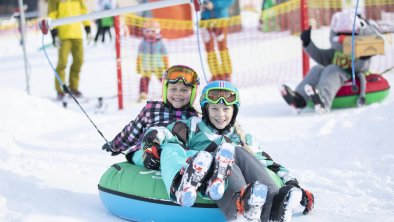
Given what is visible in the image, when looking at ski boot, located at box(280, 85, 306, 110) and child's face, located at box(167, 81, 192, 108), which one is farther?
ski boot, located at box(280, 85, 306, 110)

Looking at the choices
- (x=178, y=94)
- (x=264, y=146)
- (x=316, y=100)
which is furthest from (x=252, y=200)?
(x=316, y=100)

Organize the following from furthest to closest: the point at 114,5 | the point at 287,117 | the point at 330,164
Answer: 1. the point at 114,5
2. the point at 287,117
3. the point at 330,164

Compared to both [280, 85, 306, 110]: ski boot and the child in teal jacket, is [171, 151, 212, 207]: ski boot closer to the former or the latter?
the child in teal jacket

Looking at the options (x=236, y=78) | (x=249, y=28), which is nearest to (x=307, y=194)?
(x=236, y=78)

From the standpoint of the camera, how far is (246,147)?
4176mm

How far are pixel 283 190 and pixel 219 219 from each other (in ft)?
1.61

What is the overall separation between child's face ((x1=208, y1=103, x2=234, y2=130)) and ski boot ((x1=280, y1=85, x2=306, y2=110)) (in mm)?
3401

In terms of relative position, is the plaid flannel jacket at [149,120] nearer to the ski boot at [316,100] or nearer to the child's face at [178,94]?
the child's face at [178,94]

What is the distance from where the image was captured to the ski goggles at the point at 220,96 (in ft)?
13.5

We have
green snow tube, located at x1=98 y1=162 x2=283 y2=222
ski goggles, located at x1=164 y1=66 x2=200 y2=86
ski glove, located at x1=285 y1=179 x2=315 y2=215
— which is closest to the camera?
green snow tube, located at x1=98 y1=162 x2=283 y2=222

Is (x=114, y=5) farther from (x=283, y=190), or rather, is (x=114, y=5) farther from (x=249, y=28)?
(x=283, y=190)

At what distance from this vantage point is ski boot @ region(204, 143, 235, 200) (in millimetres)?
3465

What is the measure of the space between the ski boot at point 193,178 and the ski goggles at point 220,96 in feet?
2.13

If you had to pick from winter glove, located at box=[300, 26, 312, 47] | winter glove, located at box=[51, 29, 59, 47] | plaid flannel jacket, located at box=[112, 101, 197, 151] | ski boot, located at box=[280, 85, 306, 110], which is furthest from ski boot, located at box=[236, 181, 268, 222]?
winter glove, located at box=[51, 29, 59, 47]
